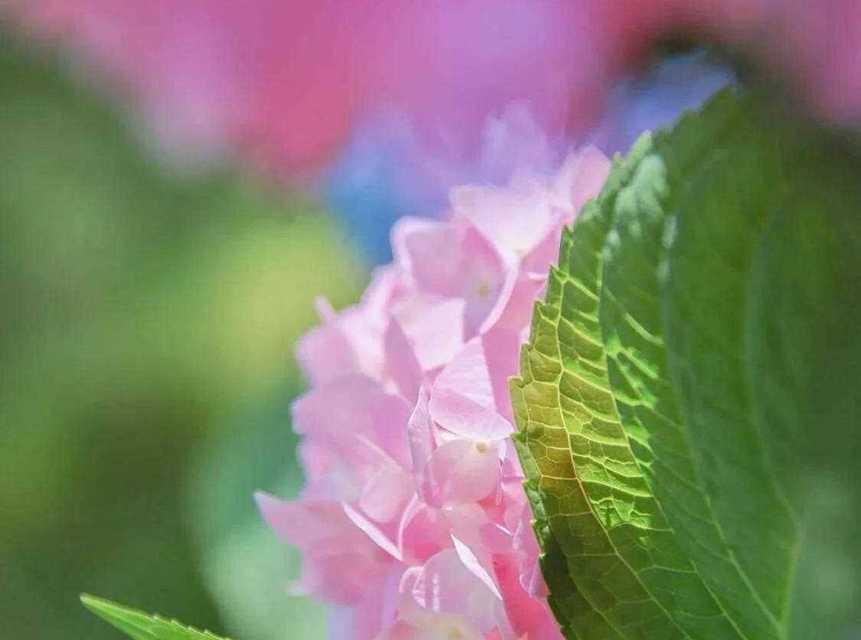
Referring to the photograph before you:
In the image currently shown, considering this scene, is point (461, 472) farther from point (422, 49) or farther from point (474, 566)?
point (422, 49)

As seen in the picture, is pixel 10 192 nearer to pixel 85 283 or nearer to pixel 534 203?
pixel 85 283

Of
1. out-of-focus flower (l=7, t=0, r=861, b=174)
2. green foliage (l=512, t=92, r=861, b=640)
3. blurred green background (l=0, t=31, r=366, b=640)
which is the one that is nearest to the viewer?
green foliage (l=512, t=92, r=861, b=640)

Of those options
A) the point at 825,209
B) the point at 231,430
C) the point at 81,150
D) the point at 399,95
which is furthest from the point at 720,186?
the point at 81,150

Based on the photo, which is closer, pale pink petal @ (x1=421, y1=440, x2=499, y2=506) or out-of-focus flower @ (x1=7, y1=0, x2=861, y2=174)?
pale pink petal @ (x1=421, y1=440, x2=499, y2=506)

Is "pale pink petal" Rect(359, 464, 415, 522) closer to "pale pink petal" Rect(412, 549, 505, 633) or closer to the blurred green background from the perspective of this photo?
"pale pink petal" Rect(412, 549, 505, 633)

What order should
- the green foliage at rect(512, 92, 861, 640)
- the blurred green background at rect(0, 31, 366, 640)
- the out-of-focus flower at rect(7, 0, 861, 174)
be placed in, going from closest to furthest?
the green foliage at rect(512, 92, 861, 640) < the out-of-focus flower at rect(7, 0, 861, 174) < the blurred green background at rect(0, 31, 366, 640)

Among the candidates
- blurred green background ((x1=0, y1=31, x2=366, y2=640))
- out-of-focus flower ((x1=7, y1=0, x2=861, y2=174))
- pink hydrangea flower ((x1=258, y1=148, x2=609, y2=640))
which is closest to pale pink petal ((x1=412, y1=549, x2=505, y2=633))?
pink hydrangea flower ((x1=258, y1=148, x2=609, y2=640))
